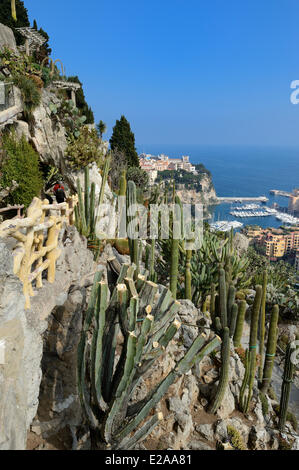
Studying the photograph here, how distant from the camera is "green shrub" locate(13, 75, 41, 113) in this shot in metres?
9.49

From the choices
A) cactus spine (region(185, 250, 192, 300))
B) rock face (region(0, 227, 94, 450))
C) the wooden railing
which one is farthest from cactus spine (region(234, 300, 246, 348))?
the wooden railing

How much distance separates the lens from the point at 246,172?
105688mm

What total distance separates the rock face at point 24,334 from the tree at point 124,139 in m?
13.3

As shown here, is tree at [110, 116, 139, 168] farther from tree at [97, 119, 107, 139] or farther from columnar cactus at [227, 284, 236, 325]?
columnar cactus at [227, 284, 236, 325]

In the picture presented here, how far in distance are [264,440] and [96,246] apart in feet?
13.4

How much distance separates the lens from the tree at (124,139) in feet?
54.7

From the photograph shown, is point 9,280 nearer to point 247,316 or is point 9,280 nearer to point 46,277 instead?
point 46,277

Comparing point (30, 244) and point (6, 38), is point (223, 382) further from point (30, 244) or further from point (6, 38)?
point (6, 38)

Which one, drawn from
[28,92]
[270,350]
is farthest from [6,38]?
[270,350]

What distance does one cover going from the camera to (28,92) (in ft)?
31.6

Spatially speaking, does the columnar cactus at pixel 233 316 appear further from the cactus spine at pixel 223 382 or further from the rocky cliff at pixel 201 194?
the rocky cliff at pixel 201 194

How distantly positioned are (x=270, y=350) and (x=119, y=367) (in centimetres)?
424

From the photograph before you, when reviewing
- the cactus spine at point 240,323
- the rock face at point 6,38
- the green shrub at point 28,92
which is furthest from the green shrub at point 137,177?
the cactus spine at point 240,323
